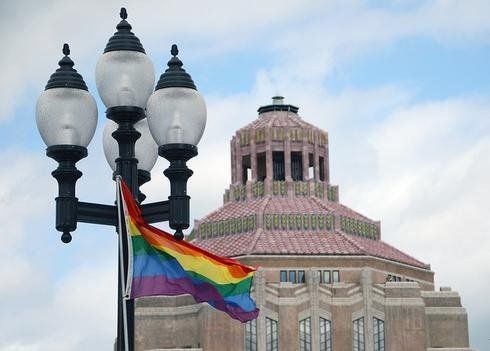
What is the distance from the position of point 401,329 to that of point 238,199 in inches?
790

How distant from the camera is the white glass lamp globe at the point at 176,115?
64.3 ft

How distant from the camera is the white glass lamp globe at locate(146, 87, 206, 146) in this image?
1961 cm

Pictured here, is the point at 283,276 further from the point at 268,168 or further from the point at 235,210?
the point at 268,168

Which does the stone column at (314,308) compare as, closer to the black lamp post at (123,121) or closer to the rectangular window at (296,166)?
the rectangular window at (296,166)

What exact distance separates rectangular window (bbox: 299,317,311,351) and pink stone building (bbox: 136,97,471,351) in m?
0.08

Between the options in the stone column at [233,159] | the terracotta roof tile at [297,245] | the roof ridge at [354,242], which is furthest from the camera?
the stone column at [233,159]

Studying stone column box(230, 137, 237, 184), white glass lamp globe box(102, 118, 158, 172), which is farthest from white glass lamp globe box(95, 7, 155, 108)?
stone column box(230, 137, 237, 184)

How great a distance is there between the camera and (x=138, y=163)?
2195 centimetres

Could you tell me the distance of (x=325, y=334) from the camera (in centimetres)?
10706

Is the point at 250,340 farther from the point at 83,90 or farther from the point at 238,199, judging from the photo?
the point at 83,90

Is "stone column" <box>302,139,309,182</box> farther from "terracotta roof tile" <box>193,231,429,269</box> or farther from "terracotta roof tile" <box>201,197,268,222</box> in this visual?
"terracotta roof tile" <box>193,231,429,269</box>

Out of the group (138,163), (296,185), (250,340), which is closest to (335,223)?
(296,185)

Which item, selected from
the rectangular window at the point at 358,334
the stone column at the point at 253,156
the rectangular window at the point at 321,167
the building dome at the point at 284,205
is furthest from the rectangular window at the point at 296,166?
the rectangular window at the point at 358,334

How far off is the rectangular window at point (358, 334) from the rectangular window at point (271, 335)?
6326mm
